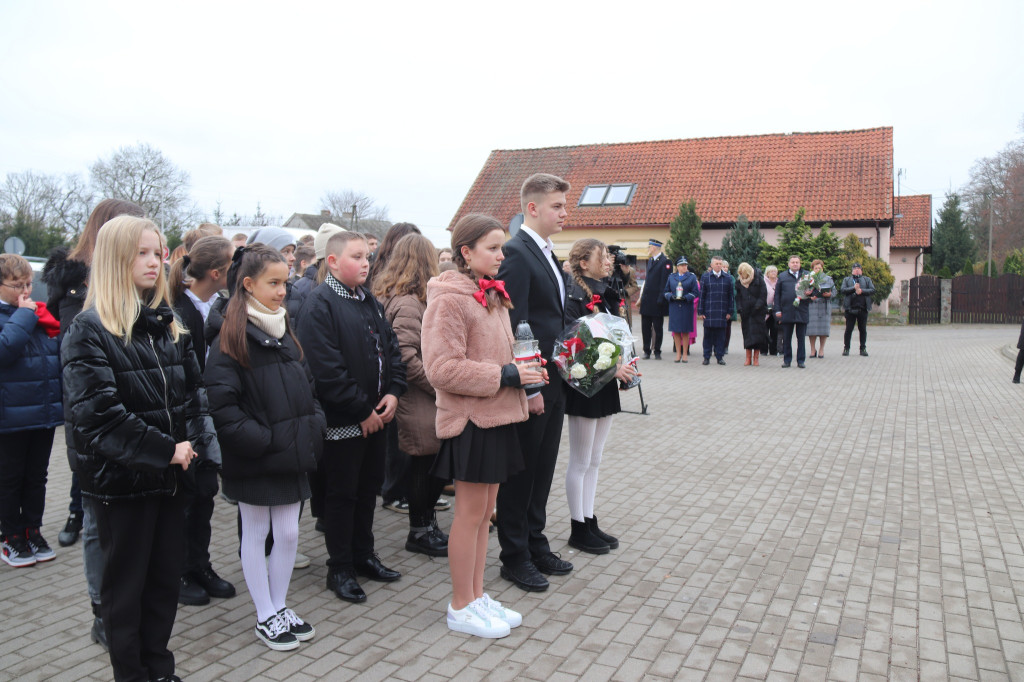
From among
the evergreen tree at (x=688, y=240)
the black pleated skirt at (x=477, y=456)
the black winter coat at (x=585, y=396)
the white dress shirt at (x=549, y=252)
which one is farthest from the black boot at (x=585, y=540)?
the evergreen tree at (x=688, y=240)

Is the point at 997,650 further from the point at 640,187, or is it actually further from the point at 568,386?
the point at 640,187

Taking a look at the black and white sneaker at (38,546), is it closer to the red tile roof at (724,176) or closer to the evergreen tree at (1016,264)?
the red tile roof at (724,176)

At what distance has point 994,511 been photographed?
5.75 metres

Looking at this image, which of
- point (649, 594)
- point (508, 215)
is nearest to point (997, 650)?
point (649, 594)

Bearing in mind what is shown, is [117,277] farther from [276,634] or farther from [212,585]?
[212,585]

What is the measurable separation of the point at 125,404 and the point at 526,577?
2.35 metres

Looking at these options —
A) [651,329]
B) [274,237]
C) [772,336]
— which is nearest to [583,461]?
[274,237]

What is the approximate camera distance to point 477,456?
3.71 meters

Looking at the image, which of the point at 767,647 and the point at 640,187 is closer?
the point at 767,647

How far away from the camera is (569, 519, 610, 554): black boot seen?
4.93m

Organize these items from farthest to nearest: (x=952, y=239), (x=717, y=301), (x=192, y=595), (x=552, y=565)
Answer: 1. (x=952, y=239)
2. (x=717, y=301)
3. (x=552, y=565)
4. (x=192, y=595)

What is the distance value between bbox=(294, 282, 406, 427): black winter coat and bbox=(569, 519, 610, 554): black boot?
1.54 meters

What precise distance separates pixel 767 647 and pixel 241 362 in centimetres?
279

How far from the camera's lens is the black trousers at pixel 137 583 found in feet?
9.95
